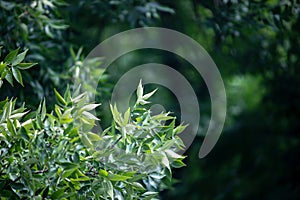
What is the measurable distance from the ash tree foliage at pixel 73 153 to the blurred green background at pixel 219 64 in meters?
0.71

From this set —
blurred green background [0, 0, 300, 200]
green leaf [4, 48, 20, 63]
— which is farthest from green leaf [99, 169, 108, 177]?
blurred green background [0, 0, 300, 200]

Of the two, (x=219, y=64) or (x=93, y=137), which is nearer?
(x=93, y=137)

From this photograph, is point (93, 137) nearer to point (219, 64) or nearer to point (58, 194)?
point (58, 194)

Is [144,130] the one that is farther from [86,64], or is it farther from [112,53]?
[112,53]

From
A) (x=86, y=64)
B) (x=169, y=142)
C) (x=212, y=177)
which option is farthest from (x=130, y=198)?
(x=212, y=177)

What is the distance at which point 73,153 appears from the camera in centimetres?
187

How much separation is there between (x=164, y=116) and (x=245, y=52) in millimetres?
2451

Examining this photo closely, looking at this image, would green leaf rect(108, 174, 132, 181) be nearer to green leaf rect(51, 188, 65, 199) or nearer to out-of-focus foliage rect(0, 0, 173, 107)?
green leaf rect(51, 188, 65, 199)

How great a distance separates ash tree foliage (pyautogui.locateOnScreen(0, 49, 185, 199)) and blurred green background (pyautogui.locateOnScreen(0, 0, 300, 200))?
0.71 m

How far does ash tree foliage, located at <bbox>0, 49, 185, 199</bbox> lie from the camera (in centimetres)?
185

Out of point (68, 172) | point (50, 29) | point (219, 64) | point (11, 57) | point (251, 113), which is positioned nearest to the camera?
point (68, 172)

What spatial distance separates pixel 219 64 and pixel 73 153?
2551 mm

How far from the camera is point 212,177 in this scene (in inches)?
193

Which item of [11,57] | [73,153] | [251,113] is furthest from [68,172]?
[251,113]
